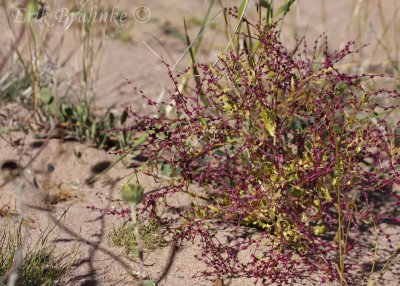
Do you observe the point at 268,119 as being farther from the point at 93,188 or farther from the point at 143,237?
the point at 93,188

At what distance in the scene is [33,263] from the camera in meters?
1.93

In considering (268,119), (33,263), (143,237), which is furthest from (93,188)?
(268,119)

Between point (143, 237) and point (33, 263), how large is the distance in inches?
15.3

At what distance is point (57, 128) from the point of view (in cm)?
282

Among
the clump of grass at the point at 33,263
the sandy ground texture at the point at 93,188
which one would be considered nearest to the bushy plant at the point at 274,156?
the sandy ground texture at the point at 93,188

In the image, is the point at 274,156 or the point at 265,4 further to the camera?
the point at 265,4

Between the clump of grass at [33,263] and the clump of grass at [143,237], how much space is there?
0.56 feet

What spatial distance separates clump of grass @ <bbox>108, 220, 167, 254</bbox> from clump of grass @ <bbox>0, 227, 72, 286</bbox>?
0.17m

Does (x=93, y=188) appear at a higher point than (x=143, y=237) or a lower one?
higher

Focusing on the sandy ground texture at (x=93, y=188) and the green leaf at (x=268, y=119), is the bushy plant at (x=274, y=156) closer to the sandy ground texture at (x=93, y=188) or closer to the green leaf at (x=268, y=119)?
the green leaf at (x=268, y=119)

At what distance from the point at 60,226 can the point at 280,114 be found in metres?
0.81

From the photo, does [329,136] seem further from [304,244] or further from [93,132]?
[93,132]

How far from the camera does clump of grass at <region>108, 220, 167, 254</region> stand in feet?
7.13

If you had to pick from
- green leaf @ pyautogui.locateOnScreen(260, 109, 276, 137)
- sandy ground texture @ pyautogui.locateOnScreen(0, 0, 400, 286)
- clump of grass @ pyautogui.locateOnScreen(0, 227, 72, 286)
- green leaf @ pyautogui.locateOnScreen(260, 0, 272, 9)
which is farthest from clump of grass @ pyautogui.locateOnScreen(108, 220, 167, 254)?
green leaf @ pyautogui.locateOnScreen(260, 0, 272, 9)
